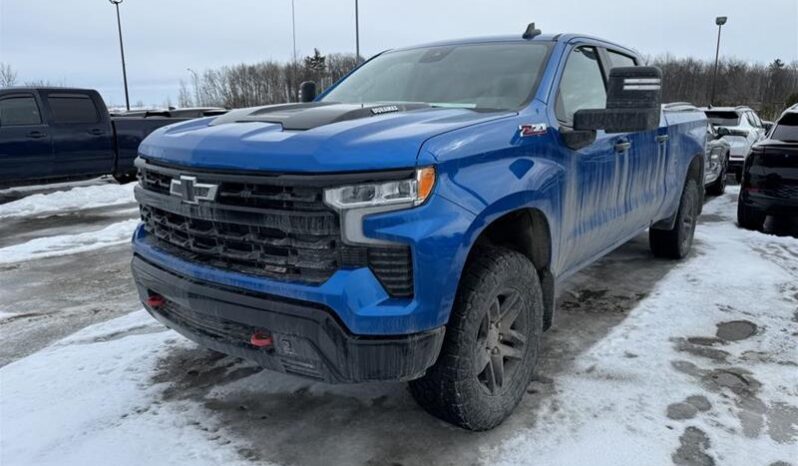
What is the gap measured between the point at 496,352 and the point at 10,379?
2774mm

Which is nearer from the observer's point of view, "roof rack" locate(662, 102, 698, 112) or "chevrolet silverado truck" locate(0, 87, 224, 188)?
"roof rack" locate(662, 102, 698, 112)

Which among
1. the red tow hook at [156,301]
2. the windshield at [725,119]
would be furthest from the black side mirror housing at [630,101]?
the windshield at [725,119]

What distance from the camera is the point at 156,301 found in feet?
9.99

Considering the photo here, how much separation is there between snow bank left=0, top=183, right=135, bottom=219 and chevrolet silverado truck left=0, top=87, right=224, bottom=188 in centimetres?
35

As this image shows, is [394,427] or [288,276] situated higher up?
[288,276]

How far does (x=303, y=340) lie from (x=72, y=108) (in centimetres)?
1018

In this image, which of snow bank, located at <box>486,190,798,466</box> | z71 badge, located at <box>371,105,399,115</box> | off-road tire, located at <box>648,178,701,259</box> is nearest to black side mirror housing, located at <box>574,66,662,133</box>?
z71 badge, located at <box>371,105,399,115</box>

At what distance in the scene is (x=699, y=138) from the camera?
594cm

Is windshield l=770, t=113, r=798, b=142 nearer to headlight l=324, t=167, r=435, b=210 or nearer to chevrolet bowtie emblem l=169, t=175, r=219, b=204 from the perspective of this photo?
headlight l=324, t=167, r=435, b=210

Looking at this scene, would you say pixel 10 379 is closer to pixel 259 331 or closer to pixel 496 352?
pixel 259 331

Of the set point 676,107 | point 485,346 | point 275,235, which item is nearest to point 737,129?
point 676,107

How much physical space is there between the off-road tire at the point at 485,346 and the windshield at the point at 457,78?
991 millimetres

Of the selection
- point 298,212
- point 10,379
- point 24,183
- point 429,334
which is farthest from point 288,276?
point 24,183

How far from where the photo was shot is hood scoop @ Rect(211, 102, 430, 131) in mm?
2678
